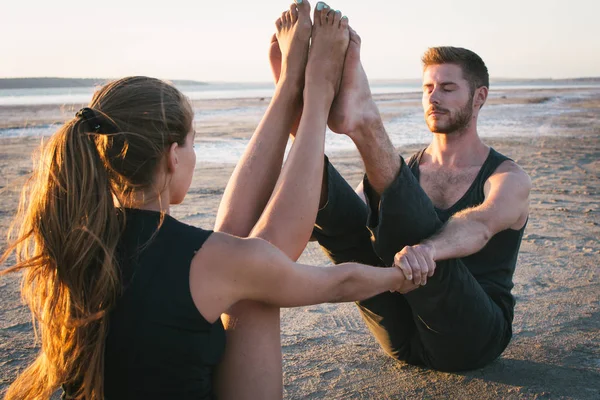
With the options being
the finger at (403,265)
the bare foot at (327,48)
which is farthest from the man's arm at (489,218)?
the bare foot at (327,48)

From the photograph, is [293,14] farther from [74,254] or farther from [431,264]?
[74,254]

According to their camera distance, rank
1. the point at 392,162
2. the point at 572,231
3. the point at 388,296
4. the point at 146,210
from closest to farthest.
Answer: the point at 146,210
the point at 392,162
the point at 388,296
the point at 572,231

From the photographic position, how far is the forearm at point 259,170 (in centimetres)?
254

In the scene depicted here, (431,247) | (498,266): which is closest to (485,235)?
(498,266)

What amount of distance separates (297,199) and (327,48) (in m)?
0.95

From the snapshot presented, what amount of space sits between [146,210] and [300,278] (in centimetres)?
52

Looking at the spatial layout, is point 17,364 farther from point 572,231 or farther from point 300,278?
point 572,231

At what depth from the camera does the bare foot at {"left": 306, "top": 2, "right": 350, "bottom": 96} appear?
291 cm

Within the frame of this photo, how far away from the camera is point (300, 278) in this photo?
197cm

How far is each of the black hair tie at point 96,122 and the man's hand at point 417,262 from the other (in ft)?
3.85

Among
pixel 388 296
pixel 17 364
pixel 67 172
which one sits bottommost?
pixel 17 364

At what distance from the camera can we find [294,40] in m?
3.08

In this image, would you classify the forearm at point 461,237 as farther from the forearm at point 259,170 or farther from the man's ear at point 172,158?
the man's ear at point 172,158

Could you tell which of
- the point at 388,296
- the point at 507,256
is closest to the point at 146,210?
the point at 388,296
